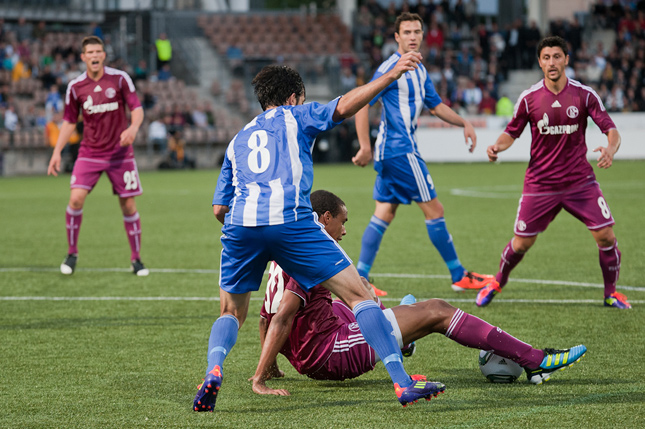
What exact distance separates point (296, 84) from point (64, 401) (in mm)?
1956

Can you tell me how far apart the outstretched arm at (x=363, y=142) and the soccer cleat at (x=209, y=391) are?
3.52 meters

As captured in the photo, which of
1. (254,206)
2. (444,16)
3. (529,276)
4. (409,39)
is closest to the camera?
(254,206)

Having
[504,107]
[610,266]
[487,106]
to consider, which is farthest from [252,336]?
[487,106]

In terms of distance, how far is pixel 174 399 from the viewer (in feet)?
14.6

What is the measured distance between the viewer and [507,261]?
7023mm

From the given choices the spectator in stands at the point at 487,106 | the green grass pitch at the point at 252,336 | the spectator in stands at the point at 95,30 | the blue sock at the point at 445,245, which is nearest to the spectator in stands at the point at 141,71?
the spectator in stands at the point at 95,30

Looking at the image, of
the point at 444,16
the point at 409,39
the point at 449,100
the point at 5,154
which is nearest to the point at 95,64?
the point at 409,39

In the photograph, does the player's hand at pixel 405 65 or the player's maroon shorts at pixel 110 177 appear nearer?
the player's hand at pixel 405 65

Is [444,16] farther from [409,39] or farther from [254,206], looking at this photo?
Result: [254,206]

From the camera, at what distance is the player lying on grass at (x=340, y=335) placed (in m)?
4.45

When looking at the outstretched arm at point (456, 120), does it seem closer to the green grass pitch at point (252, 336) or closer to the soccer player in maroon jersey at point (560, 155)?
the soccer player in maroon jersey at point (560, 155)

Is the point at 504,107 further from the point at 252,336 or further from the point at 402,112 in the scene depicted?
the point at 252,336

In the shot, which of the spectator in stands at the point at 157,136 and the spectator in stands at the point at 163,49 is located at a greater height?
A: the spectator in stands at the point at 163,49

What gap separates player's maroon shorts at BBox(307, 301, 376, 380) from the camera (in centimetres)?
453
